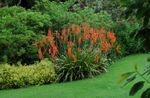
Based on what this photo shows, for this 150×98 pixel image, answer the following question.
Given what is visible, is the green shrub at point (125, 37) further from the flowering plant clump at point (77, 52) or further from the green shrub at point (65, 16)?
the flowering plant clump at point (77, 52)

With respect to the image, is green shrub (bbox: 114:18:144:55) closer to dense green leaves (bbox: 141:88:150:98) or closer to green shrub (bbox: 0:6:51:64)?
green shrub (bbox: 0:6:51:64)

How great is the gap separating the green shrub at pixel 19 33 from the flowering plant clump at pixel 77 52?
15.6 inches

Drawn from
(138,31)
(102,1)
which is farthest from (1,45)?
(138,31)

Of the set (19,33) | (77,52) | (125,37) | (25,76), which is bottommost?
(125,37)

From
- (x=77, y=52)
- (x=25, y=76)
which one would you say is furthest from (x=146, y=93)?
(x=77, y=52)

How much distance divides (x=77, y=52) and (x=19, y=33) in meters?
1.79

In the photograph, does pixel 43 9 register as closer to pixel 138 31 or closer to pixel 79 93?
pixel 79 93

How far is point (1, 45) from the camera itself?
11.3m

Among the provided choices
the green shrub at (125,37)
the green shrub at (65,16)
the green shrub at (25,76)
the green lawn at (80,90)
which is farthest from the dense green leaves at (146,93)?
the green shrub at (125,37)

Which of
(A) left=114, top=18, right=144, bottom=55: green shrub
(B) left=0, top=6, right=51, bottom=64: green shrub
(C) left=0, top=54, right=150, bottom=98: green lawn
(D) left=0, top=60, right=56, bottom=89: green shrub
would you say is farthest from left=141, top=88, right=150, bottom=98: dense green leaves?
(A) left=114, top=18, right=144, bottom=55: green shrub

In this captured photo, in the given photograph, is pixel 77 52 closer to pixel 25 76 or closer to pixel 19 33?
pixel 25 76

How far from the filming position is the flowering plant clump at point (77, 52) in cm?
1077

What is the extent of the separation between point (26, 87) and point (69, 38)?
262 cm

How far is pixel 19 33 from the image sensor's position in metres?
11.8
